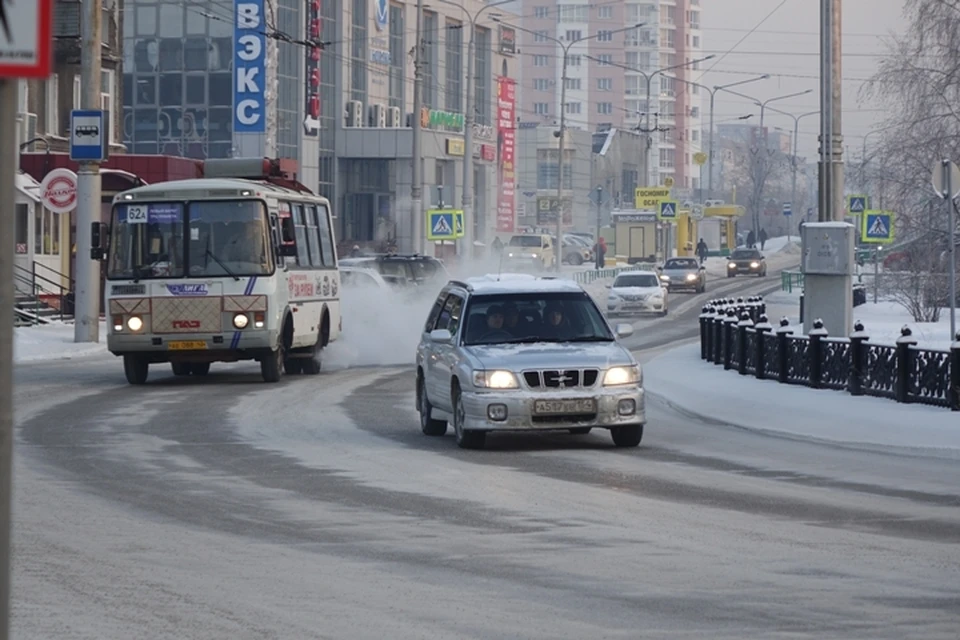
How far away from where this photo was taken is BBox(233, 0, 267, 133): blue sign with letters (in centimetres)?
6681

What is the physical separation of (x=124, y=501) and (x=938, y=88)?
3242 cm

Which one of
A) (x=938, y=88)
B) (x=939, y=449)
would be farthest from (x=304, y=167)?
(x=939, y=449)

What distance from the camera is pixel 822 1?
85.0 feet

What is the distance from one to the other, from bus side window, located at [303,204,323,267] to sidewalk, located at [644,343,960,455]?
6.34 m

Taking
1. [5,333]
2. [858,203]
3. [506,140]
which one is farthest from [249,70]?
[5,333]

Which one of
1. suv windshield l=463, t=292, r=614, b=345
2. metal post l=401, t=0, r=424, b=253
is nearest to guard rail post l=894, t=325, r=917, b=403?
suv windshield l=463, t=292, r=614, b=345

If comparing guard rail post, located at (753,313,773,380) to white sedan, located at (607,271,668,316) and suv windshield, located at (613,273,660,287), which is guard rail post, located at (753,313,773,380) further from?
suv windshield, located at (613,273,660,287)

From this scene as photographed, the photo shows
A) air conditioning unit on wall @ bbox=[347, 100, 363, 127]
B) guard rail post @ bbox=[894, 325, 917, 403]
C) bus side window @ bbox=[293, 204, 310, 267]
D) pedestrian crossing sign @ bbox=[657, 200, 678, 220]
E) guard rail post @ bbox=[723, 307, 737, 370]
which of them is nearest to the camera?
guard rail post @ bbox=[894, 325, 917, 403]

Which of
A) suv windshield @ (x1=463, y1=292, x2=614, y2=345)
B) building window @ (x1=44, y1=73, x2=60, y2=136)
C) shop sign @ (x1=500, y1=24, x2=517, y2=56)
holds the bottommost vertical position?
suv windshield @ (x1=463, y1=292, x2=614, y2=345)

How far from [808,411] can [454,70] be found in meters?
83.0

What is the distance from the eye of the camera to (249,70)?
2633 inches

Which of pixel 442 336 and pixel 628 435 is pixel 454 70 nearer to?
pixel 442 336

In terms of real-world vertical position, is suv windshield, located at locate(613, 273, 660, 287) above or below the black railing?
above

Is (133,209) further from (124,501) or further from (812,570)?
(812,570)
